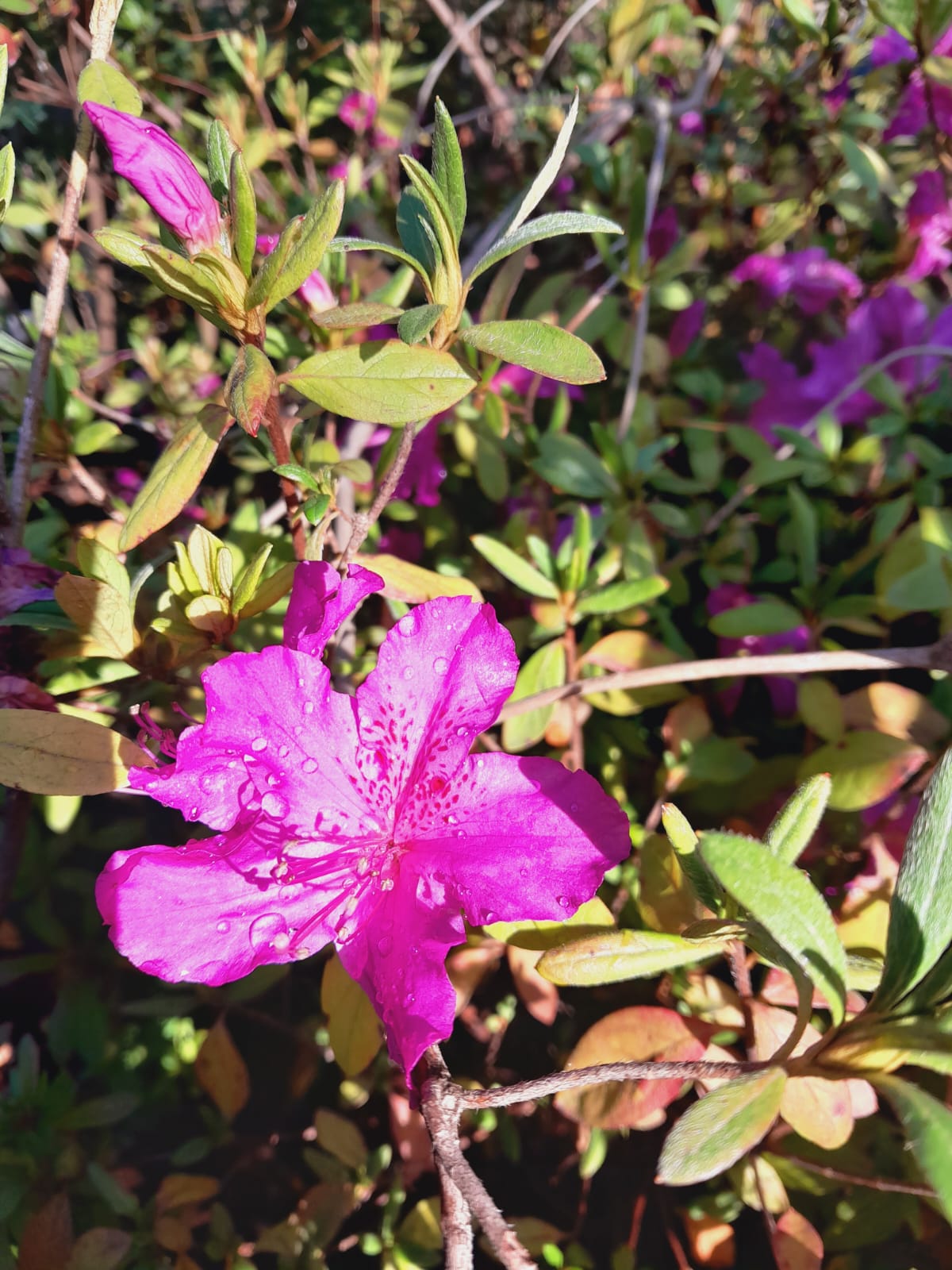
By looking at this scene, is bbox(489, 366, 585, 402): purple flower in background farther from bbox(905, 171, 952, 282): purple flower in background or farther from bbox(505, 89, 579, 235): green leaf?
bbox(905, 171, 952, 282): purple flower in background

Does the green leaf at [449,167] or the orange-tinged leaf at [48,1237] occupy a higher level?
the green leaf at [449,167]

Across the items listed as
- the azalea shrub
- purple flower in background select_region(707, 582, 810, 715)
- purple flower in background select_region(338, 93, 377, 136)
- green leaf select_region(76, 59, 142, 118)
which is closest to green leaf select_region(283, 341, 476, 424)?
the azalea shrub

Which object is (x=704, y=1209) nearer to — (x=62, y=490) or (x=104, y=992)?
(x=104, y=992)

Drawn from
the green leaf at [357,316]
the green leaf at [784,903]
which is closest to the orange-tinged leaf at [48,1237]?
the green leaf at [784,903]

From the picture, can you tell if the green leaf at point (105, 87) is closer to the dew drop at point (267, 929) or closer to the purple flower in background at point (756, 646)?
the dew drop at point (267, 929)

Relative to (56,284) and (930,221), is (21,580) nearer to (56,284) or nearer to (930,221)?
(56,284)

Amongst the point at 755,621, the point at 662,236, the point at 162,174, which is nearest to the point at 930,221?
the point at 662,236

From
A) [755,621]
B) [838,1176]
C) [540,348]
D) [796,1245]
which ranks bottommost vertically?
[796,1245]
